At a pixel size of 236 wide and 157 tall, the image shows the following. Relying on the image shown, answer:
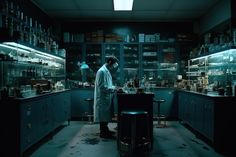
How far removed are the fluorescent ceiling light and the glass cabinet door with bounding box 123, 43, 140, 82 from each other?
1885mm

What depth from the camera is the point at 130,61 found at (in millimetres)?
9820

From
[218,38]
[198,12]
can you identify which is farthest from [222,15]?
[198,12]

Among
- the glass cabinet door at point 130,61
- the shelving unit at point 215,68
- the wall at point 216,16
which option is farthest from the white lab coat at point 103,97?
the glass cabinet door at point 130,61

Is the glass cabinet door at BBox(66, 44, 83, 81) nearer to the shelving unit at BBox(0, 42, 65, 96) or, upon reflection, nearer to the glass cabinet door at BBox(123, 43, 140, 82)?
the glass cabinet door at BBox(123, 43, 140, 82)

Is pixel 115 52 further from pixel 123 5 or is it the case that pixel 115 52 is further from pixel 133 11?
pixel 123 5

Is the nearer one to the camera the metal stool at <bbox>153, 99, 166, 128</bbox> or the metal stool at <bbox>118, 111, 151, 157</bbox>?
the metal stool at <bbox>118, 111, 151, 157</bbox>

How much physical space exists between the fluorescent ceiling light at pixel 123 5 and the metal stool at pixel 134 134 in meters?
3.18

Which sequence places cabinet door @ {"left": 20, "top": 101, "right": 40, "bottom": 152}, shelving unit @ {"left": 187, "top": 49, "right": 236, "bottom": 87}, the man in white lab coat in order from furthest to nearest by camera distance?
the man in white lab coat < shelving unit @ {"left": 187, "top": 49, "right": 236, "bottom": 87} < cabinet door @ {"left": 20, "top": 101, "right": 40, "bottom": 152}

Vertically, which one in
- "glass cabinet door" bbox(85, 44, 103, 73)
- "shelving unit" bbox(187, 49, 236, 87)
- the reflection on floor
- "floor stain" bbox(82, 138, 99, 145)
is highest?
"glass cabinet door" bbox(85, 44, 103, 73)

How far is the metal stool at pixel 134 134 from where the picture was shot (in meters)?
4.96

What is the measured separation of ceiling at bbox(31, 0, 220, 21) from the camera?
732 centimetres

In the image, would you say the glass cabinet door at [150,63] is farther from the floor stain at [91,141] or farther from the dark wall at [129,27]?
the floor stain at [91,141]

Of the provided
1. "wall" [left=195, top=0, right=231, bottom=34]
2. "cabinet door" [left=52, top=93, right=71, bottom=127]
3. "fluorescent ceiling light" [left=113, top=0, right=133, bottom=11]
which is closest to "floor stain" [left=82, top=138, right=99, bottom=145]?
"cabinet door" [left=52, top=93, right=71, bottom=127]

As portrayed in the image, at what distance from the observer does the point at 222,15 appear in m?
6.97
